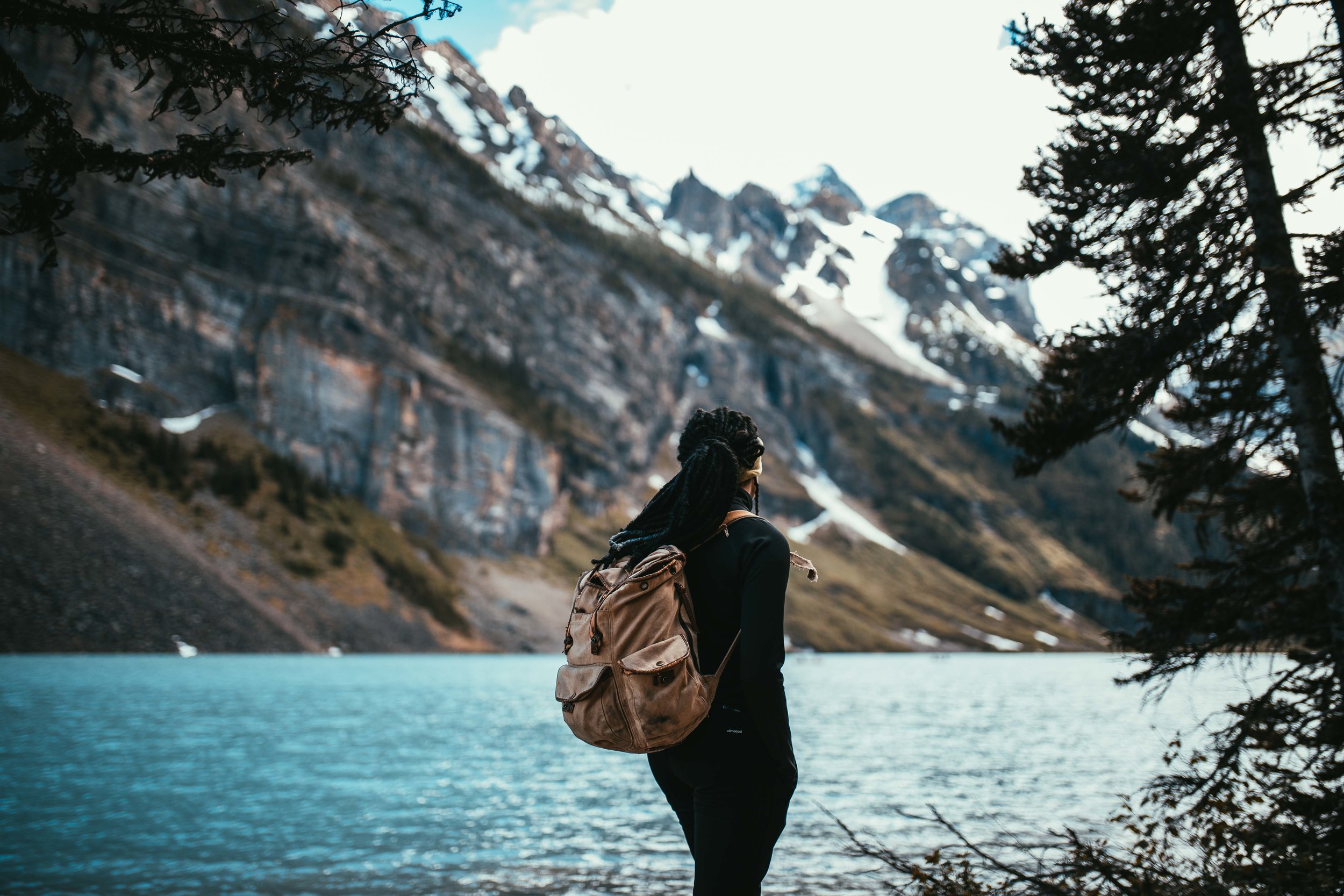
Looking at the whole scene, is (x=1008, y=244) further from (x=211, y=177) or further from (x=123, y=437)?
(x=123, y=437)

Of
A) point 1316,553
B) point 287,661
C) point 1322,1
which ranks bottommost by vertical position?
point 287,661

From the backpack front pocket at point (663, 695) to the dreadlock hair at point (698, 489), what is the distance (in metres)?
0.46

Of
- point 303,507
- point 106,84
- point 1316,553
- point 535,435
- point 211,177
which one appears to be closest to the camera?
point 211,177

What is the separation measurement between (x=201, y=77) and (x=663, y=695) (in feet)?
16.2

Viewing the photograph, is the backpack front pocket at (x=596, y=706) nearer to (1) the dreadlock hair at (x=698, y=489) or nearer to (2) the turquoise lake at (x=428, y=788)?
(1) the dreadlock hair at (x=698, y=489)

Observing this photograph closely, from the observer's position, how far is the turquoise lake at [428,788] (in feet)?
41.9

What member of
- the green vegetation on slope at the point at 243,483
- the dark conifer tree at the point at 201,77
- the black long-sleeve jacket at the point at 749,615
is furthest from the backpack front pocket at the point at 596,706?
the green vegetation on slope at the point at 243,483

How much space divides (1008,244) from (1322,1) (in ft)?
11.0

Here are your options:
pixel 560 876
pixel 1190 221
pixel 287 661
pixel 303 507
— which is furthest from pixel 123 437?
pixel 1190 221

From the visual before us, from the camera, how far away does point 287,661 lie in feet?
256

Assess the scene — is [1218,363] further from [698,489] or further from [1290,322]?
[698,489]

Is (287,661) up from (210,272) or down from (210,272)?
down

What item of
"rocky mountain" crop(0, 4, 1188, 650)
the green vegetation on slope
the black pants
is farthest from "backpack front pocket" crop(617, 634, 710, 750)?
the green vegetation on slope

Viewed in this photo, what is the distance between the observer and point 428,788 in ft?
66.7
